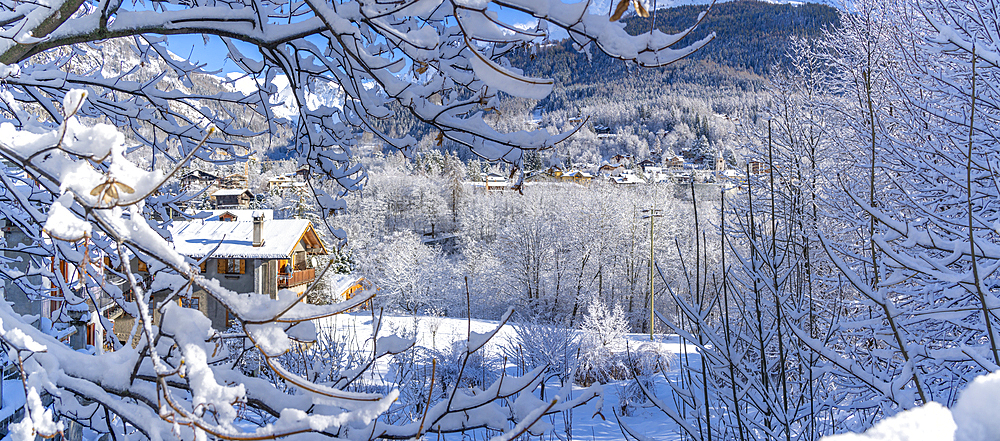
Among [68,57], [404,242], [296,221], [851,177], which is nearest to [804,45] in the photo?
[851,177]

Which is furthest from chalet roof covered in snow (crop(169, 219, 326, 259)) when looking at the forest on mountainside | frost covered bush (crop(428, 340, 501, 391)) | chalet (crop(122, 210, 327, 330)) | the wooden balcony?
the forest on mountainside

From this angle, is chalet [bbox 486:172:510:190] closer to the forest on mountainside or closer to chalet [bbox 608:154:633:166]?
chalet [bbox 608:154:633:166]

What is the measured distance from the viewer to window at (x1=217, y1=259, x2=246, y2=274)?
18266 millimetres

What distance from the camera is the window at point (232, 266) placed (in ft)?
59.9

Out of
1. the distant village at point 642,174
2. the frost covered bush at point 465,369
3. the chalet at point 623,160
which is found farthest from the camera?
the chalet at point 623,160

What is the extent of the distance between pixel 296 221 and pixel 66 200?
65.3 feet

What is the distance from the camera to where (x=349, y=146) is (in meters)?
2.75

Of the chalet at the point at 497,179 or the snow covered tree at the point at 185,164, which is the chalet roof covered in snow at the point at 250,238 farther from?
the snow covered tree at the point at 185,164

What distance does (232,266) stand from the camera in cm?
1847

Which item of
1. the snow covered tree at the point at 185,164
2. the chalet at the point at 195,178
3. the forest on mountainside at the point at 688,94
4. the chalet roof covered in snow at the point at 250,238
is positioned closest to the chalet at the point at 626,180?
the chalet roof covered in snow at the point at 250,238

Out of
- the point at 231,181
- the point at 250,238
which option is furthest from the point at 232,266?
the point at 231,181

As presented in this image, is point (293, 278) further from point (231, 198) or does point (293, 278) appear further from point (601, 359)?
point (231, 198)

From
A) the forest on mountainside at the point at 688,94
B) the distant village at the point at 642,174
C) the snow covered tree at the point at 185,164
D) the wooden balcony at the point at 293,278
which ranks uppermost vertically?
the forest on mountainside at the point at 688,94

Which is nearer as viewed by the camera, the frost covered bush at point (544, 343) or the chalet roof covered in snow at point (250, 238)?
the frost covered bush at point (544, 343)
